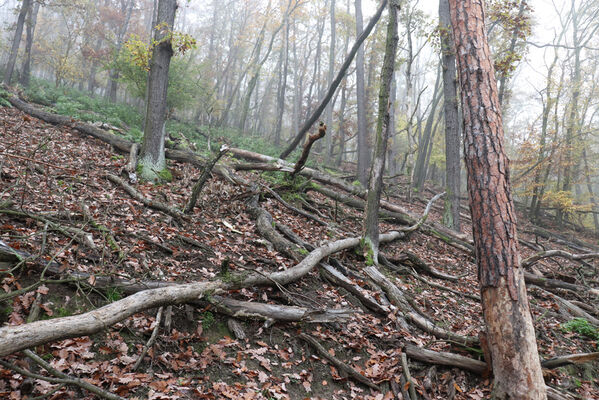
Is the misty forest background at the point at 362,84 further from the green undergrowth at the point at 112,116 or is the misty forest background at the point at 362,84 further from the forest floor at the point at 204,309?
the forest floor at the point at 204,309

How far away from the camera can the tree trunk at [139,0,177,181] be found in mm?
7344

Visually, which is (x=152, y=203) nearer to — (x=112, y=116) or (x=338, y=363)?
(x=338, y=363)

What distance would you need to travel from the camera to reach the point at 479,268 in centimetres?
330

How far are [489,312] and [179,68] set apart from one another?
1554 centimetres

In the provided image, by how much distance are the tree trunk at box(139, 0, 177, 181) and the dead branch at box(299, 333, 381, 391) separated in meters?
5.35

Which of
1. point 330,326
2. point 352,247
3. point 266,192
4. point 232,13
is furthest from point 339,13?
point 330,326

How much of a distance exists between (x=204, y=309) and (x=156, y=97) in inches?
Result: 225

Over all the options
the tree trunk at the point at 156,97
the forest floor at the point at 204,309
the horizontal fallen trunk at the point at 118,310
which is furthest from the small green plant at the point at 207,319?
the tree trunk at the point at 156,97

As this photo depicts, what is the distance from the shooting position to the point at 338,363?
367 cm

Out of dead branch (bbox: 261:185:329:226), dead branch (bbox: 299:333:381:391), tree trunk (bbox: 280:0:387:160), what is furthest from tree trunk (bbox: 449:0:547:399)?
dead branch (bbox: 261:185:329:226)

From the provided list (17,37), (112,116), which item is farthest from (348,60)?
(17,37)

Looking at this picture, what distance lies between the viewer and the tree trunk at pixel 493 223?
3047mm

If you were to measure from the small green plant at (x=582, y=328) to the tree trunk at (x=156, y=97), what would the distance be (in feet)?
28.1

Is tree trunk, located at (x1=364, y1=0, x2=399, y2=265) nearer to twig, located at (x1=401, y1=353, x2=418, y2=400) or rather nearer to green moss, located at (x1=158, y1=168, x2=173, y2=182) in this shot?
twig, located at (x1=401, y1=353, x2=418, y2=400)
